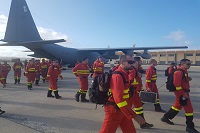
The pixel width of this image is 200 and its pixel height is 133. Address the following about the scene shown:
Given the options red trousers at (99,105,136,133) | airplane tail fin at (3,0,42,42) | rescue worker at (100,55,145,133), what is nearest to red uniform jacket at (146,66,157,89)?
rescue worker at (100,55,145,133)

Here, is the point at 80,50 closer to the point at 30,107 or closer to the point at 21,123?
the point at 30,107

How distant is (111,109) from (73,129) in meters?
2.14

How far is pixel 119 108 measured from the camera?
3451 mm

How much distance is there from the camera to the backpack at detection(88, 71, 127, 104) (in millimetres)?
3471

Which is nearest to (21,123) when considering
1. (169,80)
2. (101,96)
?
(101,96)

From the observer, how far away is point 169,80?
5.35m

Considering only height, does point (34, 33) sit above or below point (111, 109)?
above

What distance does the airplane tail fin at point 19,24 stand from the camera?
66.3 ft

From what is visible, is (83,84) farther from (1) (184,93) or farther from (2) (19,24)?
(2) (19,24)

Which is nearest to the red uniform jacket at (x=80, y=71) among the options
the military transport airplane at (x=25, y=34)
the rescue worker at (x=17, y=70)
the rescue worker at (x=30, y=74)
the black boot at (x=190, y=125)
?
the rescue worker at (x=30, y=74)

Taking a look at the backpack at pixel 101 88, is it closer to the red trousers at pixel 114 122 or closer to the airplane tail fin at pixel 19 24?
the red trousers at pixel 114 122

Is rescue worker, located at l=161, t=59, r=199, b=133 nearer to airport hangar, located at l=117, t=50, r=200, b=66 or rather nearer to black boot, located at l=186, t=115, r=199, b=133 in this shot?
black boot, located at l=186, t=115, r=199, b=133

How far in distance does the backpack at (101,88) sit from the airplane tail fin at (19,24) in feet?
63.5

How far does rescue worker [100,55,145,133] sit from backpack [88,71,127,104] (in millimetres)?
75
